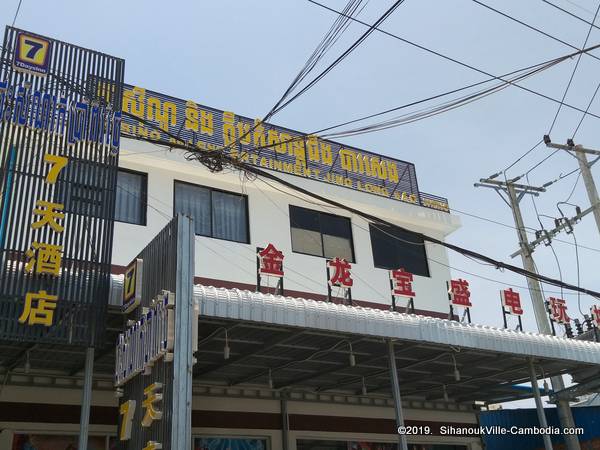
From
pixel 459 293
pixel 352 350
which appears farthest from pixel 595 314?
pixel 352 350

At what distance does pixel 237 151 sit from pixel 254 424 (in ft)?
26.8

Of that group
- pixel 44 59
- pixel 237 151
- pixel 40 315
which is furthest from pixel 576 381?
pixel 44 59

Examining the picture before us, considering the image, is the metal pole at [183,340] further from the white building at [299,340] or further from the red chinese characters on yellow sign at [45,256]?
the red chinese characters on yellow sign at [45,256]

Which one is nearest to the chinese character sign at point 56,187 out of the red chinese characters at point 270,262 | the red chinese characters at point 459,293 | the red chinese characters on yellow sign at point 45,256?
the red chinese characters on yellow sign at point 45,256

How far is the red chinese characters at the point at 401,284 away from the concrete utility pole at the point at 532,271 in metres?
6.64

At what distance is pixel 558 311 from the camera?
2009cm

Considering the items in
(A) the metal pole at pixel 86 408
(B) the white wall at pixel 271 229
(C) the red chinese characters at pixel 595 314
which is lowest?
(A) the metal pole at pixel 86 408

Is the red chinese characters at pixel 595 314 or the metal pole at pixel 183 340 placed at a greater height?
the red chinese characters at pixel 595 314

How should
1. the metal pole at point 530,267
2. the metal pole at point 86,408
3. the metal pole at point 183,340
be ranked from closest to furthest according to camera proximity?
the metal pole at point 183,340
the metal pole at point 86,408
the metal pole at point 530,267

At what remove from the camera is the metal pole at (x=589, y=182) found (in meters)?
22.1

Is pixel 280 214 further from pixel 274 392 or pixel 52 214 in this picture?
pixel 52 214

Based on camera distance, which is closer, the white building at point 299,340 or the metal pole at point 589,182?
the white building at point 299,340

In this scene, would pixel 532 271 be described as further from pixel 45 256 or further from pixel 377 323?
pixel 45 256

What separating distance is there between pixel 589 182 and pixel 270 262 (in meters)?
12.7
